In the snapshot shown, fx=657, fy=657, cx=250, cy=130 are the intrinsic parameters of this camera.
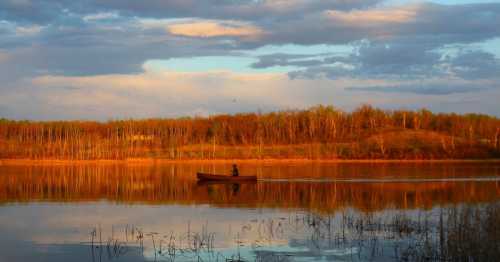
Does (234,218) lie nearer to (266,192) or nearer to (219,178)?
(266,192)

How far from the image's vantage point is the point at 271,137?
93.9m

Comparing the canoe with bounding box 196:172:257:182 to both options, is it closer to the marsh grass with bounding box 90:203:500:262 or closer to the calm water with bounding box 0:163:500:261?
the calm water with bounding box 0:163:500:261

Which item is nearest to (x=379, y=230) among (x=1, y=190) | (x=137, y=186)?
(x=137, y=186)

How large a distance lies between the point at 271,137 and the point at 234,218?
70.6 meters

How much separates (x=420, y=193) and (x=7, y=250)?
67.7 ft

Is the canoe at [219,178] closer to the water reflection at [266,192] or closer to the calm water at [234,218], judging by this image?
the water reflection at [266,192]

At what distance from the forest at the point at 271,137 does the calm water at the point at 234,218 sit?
42.4 metres

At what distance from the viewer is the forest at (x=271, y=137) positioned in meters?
82.2

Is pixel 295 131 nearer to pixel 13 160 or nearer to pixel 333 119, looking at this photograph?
pixel 333 119

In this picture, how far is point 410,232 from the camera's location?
18453 millimetres

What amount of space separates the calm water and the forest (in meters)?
42.4

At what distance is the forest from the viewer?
82250 millimetres

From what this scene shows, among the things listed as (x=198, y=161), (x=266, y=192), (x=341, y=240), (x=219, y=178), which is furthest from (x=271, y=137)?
(x=341, y=240)

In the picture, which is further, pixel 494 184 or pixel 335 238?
pixel 494 184
